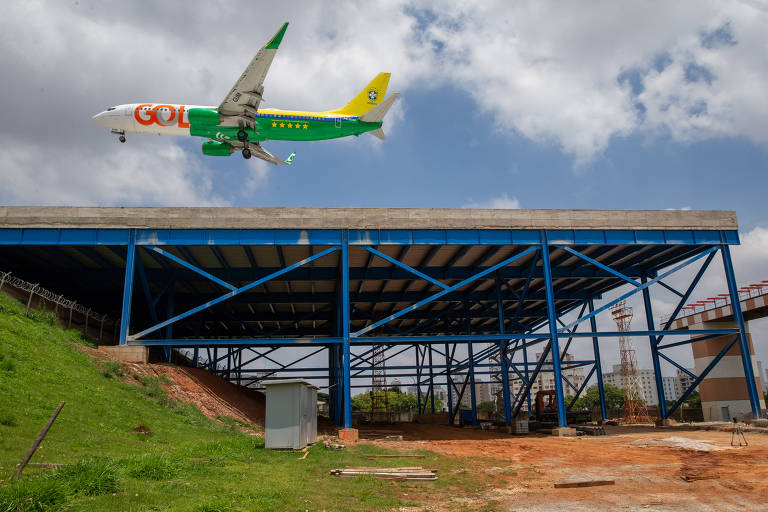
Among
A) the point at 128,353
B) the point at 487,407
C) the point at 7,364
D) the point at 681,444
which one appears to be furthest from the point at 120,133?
the point at 487,407

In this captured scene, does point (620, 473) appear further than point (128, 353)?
No

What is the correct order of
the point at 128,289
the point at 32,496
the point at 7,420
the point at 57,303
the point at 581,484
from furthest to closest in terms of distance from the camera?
the point at 57,303, the point at 128,289, the point at 581,484, the point at 7,420, the point at 32,496

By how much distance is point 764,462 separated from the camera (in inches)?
562

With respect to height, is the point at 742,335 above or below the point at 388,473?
above

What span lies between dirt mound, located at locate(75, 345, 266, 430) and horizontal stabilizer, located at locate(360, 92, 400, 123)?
600 inches

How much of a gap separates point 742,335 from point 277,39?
25882 mm

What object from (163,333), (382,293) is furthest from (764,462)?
(163,333)

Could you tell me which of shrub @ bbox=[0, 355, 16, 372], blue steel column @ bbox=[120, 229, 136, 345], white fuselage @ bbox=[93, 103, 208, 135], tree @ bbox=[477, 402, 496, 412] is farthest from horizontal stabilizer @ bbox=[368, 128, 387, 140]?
tree @ bbox=[477, 402, 496, 412]

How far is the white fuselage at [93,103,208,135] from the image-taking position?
2773 cm

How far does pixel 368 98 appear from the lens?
32.4 m

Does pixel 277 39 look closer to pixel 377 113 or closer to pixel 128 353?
pixel 377 113

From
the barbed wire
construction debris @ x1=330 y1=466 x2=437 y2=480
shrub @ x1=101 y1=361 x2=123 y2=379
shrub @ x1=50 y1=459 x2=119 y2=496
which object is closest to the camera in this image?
shrub @ x1=50 y1=459 x2=119 y2=496

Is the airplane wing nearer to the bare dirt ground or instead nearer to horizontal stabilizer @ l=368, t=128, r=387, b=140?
horizontal stabilizer @ l=368, t=128, r=387, b=140

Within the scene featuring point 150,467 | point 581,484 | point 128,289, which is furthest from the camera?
point 128,289
